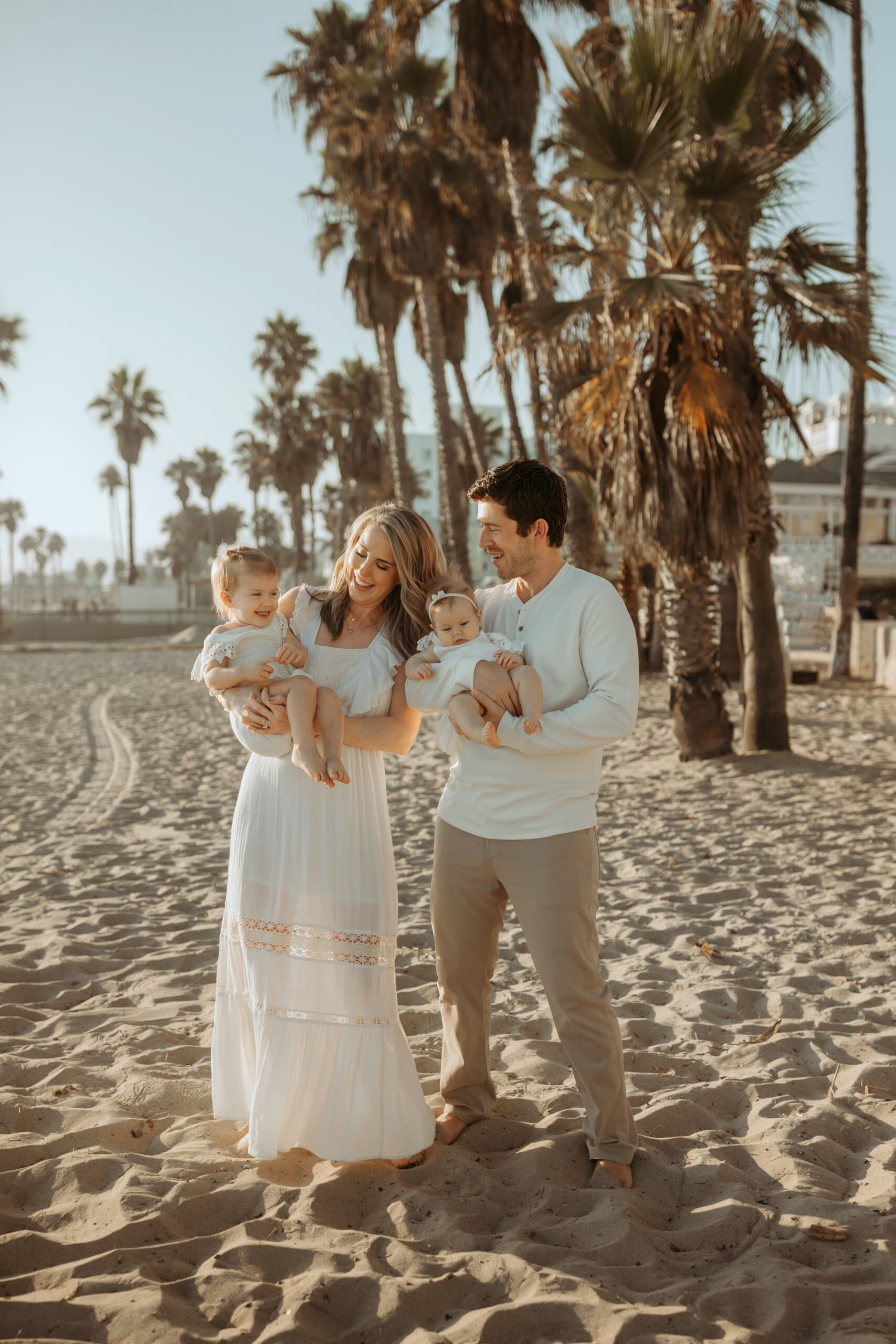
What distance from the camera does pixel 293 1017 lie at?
9.80 feet

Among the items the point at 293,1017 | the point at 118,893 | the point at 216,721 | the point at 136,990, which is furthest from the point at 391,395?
the point at 293,1017

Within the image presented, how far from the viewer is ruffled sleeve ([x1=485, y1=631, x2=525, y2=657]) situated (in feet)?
9.77

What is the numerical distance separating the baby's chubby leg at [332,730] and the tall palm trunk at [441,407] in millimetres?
17119

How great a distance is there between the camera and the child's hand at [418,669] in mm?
2955

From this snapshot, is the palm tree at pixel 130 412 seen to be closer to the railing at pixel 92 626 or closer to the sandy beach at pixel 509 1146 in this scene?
the railing at pixel 92 626

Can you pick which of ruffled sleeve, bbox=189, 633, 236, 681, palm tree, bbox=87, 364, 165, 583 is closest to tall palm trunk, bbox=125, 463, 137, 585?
palm tree, bbox=87, 364, 165, 583

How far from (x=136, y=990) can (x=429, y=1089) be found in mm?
1656

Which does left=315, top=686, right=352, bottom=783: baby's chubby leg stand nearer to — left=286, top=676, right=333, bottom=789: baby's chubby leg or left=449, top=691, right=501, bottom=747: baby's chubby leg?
left=286, top=676, right=333, bottom=789: baby's chubby leg

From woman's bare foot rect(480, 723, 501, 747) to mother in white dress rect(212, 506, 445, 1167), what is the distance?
1.20 ft

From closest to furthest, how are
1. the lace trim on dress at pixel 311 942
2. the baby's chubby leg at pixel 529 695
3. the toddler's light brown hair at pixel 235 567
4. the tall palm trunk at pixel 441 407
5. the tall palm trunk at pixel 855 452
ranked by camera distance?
the baby's chubby leg at pixel 529 695, the lace trim on dress at pixel 311 942, the toddler's light brown hair at pixel 235 567, the tall palm trunk at pixel 855 452, the tall palm trunk at pixel 441 407

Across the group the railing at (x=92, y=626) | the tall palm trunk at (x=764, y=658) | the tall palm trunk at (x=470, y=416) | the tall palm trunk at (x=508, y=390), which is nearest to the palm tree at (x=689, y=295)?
the tall palm trunk at (x=764, y=658)

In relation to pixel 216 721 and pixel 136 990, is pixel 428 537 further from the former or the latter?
pixel 216 721

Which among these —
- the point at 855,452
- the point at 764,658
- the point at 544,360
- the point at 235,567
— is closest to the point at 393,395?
the point at 855,452

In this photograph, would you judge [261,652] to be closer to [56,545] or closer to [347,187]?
[347,187]
